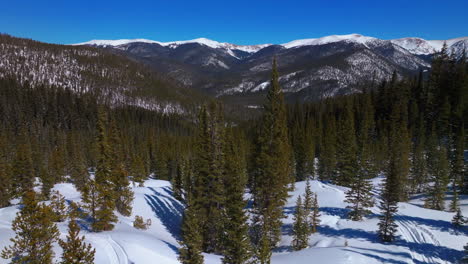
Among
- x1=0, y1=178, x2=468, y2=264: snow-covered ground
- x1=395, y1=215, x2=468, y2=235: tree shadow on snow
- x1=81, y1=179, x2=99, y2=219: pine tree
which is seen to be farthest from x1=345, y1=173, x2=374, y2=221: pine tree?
x1=81, y1=179, x2=99, y2=219: pine tree

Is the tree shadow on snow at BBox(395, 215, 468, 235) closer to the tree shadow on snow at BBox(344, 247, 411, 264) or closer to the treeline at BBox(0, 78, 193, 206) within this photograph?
the tree shadow on snow at BBox(344, 247, 411, 264)

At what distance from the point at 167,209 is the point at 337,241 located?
25540 mm

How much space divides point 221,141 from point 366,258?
15.7m

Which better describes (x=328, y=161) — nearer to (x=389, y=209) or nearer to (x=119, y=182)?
(x=389, y=209)

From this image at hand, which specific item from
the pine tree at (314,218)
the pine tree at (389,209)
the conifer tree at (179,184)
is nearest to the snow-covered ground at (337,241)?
the pine tree at (314,218)

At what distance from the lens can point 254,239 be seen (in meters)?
26.4

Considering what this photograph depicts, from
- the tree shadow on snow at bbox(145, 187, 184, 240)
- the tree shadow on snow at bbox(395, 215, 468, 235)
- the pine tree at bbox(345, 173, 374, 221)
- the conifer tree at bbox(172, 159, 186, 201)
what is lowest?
the tree shadow on snow at bbox(145, 187, 184, 240)

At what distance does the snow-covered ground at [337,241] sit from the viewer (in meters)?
18.4

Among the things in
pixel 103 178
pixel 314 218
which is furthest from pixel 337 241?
pixel 103 178

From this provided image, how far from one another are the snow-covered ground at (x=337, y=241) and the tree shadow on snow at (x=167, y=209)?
60 cm

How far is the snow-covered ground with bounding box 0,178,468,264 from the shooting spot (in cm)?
1839

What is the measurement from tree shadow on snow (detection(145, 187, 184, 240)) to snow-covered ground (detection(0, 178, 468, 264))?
0.60m

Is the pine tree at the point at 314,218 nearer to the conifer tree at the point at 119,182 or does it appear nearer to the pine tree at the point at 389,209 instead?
the pine tree at the point at 389,209

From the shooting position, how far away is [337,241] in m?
22.9
